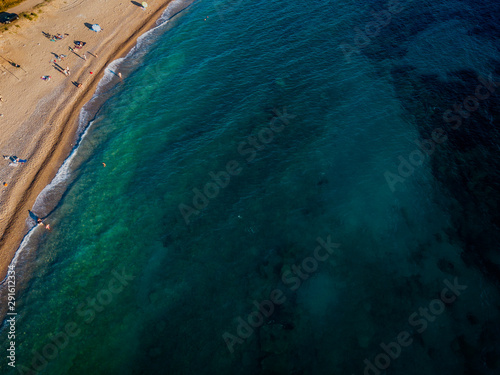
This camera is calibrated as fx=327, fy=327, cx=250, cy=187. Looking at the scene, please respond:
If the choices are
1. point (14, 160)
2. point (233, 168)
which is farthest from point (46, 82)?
point (233, 168)

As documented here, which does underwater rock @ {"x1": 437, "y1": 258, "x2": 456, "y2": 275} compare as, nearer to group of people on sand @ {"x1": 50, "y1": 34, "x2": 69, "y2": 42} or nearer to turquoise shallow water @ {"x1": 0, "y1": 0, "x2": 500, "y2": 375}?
turquoise shallow water @ {"x1": 0, "y1": 0, "x2": 500, "y2": 375}

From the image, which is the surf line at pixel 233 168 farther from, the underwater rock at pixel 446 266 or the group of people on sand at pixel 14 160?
the underwater rock at pixel 446 266

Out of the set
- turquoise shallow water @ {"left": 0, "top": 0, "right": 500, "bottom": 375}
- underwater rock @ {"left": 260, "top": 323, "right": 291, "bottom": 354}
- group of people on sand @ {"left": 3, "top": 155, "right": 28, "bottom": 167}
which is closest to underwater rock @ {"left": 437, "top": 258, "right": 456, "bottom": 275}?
turquoise shallow water @ {"left": 0, "top": 0, "right": 500, "bottom": 375}

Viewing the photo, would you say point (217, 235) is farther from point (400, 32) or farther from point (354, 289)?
point (400, 32)

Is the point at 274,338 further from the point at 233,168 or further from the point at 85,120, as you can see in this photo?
the point at 85,120

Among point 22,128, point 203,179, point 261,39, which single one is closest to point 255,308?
point 203,179

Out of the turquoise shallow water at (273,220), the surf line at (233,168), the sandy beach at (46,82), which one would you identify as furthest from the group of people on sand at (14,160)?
the surf line at (233,168)
